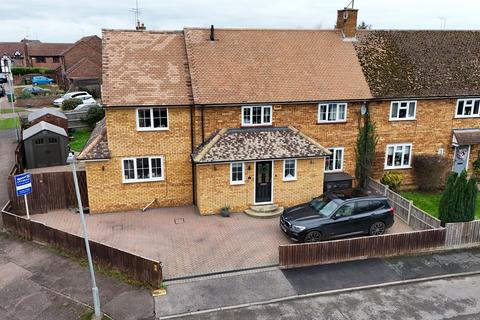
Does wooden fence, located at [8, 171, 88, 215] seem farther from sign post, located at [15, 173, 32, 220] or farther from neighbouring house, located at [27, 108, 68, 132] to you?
neighbouring house, located at [27, 108, 68, 132]

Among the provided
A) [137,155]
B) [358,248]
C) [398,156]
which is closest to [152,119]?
[137,155]

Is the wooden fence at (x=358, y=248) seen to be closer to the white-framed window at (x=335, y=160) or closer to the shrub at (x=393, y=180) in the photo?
the shrub at (x=393, y=180)

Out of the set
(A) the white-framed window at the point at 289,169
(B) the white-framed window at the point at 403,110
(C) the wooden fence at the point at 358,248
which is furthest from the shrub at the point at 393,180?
(C) the wooden fence at the point at 358,248

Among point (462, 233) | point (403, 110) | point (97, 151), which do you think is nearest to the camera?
point (462, 233)

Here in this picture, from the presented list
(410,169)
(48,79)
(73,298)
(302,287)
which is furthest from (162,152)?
(48,79)

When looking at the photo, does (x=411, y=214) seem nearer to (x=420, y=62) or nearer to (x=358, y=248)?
(x=358, y=248)

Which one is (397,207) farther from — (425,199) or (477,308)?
(477,308)

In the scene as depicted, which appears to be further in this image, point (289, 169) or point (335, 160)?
point (335, 160)
